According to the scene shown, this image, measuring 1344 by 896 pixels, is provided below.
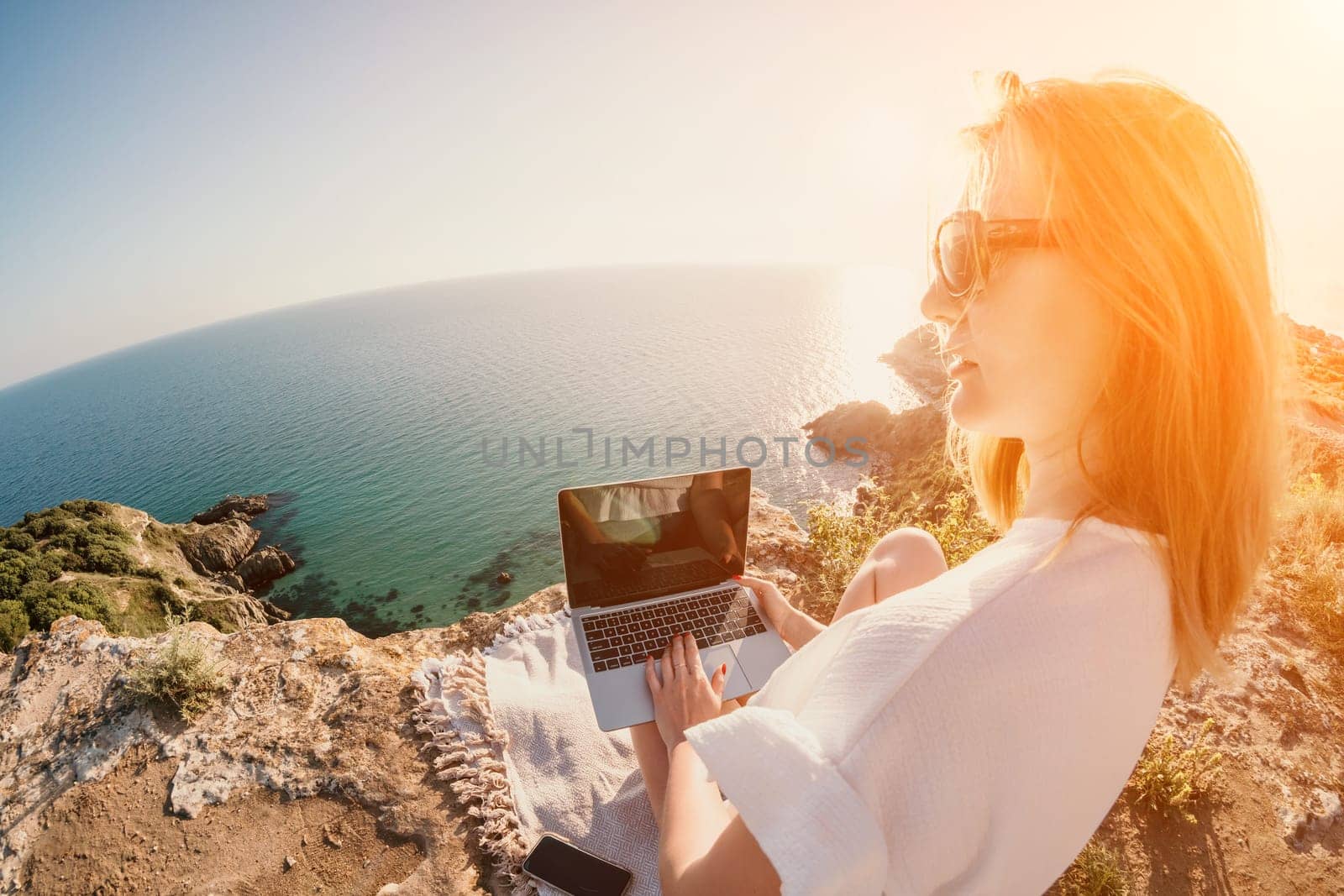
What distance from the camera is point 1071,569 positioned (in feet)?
3.40

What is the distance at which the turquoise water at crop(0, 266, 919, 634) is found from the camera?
113 ft

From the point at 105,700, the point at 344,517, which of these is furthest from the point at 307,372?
the point at 105,700

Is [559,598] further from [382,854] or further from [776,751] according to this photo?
[776,751]

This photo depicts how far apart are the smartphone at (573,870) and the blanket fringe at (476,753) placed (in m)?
0.14

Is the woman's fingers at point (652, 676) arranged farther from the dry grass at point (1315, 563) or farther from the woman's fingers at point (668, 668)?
the dry grass at point (1315, 563)

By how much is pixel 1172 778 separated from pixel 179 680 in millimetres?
6875

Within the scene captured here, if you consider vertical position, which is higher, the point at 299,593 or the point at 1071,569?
the point at 1071,569

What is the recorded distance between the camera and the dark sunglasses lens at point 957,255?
138 cm

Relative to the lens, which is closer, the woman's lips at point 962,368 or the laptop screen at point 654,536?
the woman's lips at point 962,368

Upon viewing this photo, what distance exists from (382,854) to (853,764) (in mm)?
3667

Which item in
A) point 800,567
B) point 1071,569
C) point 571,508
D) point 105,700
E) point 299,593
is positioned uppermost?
point 1071,569

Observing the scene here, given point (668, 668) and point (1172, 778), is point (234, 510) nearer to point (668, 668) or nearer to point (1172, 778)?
point (668, 668)

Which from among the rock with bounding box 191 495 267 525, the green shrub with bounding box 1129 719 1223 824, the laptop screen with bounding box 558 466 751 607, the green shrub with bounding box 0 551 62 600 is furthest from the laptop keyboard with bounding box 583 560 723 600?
the rock with bounding box 191 495 267 525

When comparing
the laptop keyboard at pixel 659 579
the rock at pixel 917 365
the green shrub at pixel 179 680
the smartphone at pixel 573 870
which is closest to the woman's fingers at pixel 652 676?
the laptop keyboard at pixel 659 579
